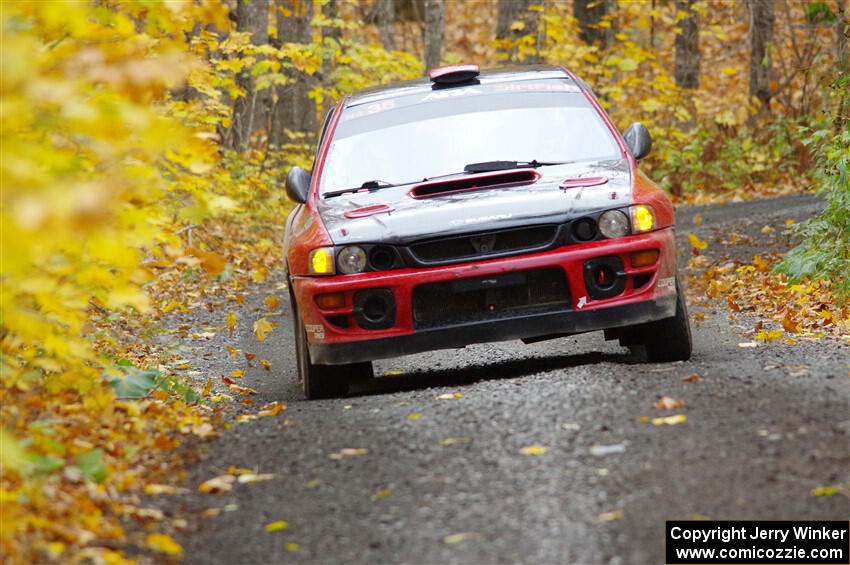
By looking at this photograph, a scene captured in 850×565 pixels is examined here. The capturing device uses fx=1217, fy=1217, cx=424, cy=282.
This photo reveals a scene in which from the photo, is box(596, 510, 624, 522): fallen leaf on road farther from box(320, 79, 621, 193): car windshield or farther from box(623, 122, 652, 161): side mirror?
box(623, 122, 652, 161): side mirror

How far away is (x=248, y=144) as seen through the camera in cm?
2003

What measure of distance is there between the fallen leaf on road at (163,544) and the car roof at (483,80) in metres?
4.53

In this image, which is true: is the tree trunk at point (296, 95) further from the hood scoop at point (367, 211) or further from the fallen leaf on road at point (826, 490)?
the fallen leaf on road at point (826, 490)

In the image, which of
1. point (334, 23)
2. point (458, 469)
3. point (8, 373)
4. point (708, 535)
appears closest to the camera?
point (708, 535)

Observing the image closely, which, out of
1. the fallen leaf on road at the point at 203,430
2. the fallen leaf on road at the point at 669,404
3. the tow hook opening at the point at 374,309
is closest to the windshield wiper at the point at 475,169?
the tow hook opening at the point at 374,309

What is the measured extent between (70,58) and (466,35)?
37.0 m

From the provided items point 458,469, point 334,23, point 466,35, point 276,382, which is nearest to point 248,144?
point 334,23

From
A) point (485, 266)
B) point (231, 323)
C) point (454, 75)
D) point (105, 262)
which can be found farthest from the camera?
point (231, 323)

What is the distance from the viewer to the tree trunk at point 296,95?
2242 cm

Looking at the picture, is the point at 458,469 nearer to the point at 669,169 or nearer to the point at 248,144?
the point at 248,144

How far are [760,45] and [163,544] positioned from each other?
911 inches

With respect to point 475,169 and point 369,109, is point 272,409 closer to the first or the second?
point 475,169

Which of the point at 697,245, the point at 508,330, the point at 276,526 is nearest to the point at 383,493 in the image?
the point at 276,526

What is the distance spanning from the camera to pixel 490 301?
6605 mm
